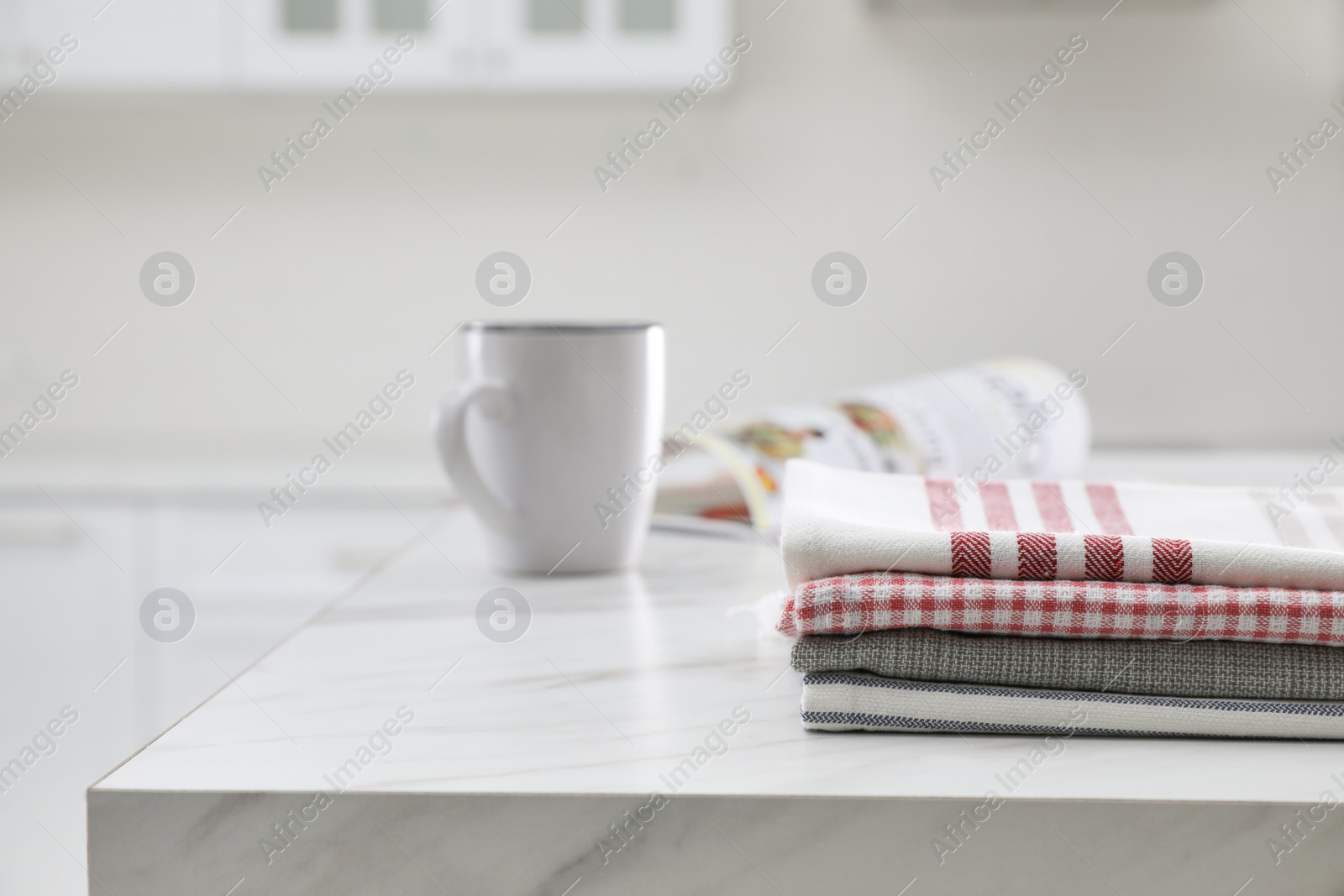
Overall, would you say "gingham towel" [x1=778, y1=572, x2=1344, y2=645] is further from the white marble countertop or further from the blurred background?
the blurred background

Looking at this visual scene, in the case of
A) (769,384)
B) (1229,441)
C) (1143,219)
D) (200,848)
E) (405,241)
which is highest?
(405,241)

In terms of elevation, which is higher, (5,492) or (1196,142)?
(1196,142)

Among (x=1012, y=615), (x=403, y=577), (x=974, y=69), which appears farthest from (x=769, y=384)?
(x=1012, y=615)

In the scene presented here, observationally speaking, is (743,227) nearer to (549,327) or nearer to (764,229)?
(764,229)

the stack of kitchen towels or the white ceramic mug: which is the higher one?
the white ceramic mug

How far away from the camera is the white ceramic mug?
71cm

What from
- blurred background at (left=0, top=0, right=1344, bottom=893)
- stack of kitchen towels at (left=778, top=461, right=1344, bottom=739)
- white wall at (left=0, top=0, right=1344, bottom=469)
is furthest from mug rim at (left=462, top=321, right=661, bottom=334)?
white wall at (left=0, top=0, right=1344, bottom=469)

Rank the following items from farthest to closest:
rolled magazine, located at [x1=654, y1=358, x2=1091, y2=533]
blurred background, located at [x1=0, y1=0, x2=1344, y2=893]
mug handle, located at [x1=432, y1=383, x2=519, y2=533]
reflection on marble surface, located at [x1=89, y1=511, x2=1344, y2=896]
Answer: blurred background, located at [x1=0, y1=0, x2=1344, y2=893] < rolled magazine, located at [x1=654, y1=358, x2=1091, y2=533] < mug handle, located at [x1=432, y1=383, x2=519, y2=533] < reflection on marble surface, located at [x1=89, y1=511, x2=1344, y2=896]

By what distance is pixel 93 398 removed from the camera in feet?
7.42

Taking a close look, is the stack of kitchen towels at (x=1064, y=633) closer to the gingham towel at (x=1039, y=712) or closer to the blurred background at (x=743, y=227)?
the gingham towel at (x=1039, y=712)

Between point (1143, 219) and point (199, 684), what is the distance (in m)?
1.83

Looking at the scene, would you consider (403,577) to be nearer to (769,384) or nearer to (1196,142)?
(769,384)

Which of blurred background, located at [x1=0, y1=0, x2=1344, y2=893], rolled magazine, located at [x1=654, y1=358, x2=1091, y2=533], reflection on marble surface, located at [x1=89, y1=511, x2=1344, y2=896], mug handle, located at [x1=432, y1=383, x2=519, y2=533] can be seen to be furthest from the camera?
blurred background, located at [x1=0, y1=0, x2=1344, y2=893]

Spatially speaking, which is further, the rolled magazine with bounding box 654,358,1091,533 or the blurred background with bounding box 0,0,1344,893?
the blurred background with bounding box 0,0,1344,893
